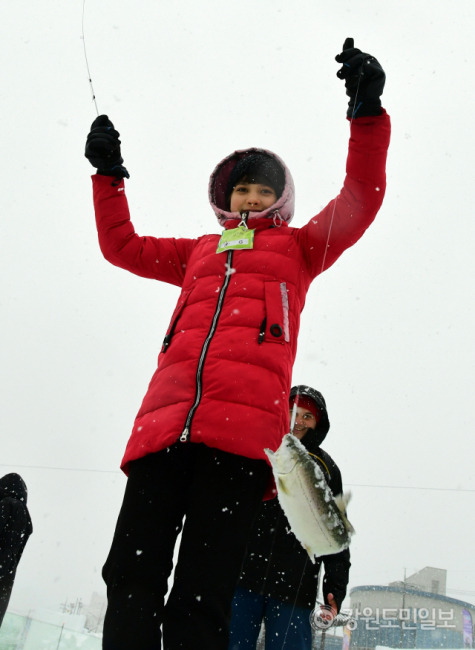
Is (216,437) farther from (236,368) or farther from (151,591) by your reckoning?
(151,591)

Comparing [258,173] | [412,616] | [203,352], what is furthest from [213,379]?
[412,616]

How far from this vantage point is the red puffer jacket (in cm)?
155

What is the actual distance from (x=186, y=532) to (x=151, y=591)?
174 mm

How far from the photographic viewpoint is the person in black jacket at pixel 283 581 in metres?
2.48

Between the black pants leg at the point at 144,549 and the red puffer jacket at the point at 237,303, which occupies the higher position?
the red puffer jacket at the point at 237,303

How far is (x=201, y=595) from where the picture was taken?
52.3 inches

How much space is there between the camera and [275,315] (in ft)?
5.80

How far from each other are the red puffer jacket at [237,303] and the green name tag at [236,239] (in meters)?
0.03

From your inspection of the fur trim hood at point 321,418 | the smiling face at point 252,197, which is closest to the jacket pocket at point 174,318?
the smiling face at point 252,197

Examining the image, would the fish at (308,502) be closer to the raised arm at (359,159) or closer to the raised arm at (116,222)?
the raised arm at (359,159)

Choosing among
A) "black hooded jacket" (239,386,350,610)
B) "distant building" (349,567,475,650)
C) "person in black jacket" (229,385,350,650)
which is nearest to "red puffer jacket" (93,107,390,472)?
"person in black jacket" (229,385,350,650)

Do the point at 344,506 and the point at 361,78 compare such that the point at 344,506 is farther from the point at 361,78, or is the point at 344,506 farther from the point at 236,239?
the point at 361,78

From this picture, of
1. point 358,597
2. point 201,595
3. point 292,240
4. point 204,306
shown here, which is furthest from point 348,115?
point 358,597

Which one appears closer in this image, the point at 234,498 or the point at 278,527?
the point at 234,498
